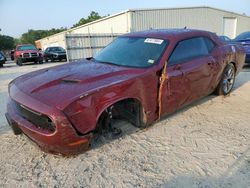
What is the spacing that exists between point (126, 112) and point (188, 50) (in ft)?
5.24

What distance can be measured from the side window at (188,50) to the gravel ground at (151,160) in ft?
3.49

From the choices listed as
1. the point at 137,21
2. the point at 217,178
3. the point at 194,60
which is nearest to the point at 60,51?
the point at 137,21

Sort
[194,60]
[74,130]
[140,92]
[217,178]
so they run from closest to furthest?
1. [217,178]
2. [74,130]
3. [140,92]
4. [194,60]

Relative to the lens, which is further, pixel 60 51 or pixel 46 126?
pixel 60 51

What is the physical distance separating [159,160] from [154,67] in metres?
1.31

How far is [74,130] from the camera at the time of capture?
2.57 m

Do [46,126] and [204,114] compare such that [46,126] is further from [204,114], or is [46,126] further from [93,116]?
[204,114]

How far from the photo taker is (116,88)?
9.41ft

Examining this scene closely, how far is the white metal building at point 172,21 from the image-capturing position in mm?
18516

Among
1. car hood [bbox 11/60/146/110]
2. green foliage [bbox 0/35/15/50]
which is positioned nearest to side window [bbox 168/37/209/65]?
car hood [bbox 11/60/146/110]

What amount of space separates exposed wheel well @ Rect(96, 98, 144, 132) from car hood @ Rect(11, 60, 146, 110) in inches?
15.5

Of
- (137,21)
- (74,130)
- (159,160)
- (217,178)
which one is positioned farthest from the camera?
(137,21)

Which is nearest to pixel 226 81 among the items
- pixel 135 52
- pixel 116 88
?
pixel 135 52

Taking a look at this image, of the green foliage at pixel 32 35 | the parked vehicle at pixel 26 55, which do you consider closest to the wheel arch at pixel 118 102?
the parked vehicle at pixel 26 55
